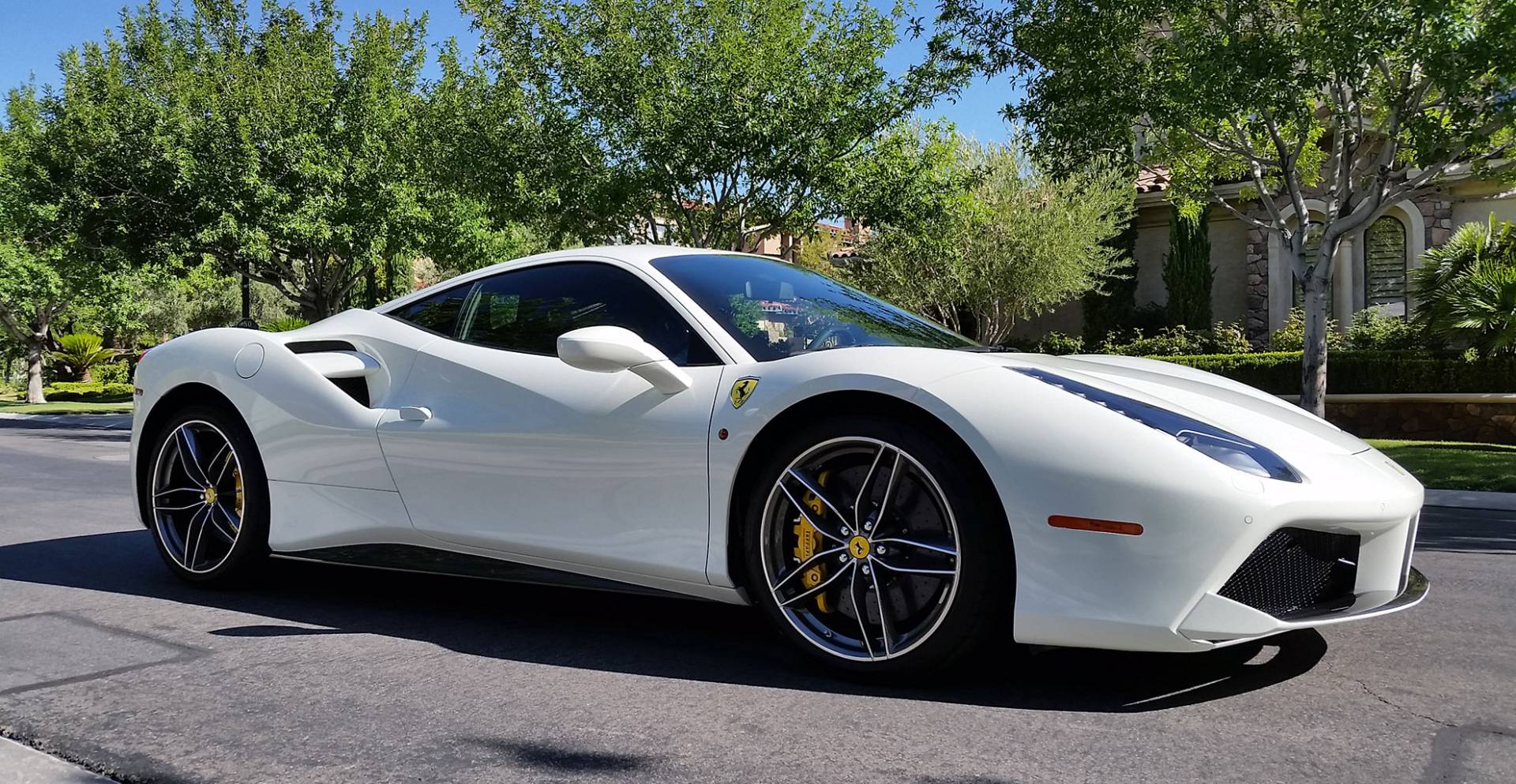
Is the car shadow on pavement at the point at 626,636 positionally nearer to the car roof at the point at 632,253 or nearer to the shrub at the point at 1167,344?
the car roof at the point at 632,253

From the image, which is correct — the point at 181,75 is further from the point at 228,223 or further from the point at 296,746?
the point at 296,746

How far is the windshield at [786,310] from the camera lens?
3.96 m

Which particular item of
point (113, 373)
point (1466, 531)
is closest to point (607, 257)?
point (1466, 531)

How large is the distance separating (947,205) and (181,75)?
13411 millimetres

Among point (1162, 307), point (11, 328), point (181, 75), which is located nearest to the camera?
point (181, 75)

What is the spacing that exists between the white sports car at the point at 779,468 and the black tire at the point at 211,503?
0.05ft

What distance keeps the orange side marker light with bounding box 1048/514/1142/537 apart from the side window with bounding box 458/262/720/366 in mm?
1308

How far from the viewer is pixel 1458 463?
11.6 metres

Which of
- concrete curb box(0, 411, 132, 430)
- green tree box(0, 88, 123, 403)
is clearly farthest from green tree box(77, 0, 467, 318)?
concrete curb box(0, 411, 132, 430)

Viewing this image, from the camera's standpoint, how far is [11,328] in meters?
31.5

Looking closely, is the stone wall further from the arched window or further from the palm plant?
the palm plant

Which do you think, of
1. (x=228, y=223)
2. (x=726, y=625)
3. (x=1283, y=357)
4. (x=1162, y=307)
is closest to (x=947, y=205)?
(x=1283, y=357)

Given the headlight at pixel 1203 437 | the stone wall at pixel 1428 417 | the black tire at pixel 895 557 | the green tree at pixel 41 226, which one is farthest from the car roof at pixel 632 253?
the green tree at pixel 41 226

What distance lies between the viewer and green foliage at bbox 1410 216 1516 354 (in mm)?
14961
